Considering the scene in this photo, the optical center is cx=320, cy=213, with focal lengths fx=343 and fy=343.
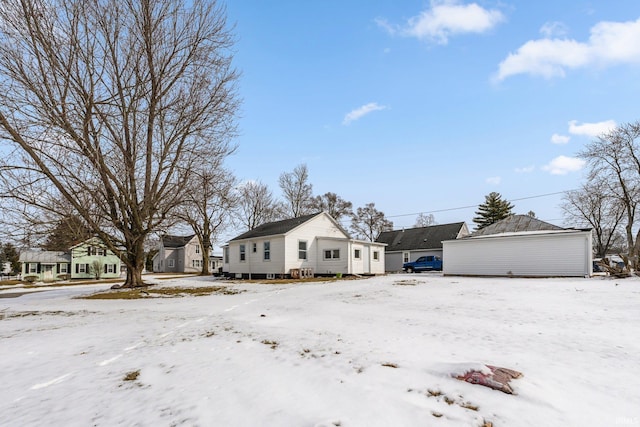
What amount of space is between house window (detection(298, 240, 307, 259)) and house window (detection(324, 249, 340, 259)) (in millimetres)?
1630

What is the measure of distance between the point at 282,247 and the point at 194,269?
32325 millimetres

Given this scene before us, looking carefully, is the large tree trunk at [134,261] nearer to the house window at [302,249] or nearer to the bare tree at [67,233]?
the bare tree at [67,233]

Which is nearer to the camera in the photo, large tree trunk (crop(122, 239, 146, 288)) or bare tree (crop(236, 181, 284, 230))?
large tree trunk (crop(122, 239, 146, 288))

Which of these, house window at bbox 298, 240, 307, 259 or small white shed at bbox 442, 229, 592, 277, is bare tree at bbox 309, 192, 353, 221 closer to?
house window at bbox 298, 240, 307, 259

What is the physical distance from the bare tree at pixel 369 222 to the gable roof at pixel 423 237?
9536 millimetres

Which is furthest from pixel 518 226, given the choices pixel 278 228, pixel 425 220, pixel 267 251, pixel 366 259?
pixel 425 220

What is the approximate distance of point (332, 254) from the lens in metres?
25.8

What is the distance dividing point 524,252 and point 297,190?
27567 mm

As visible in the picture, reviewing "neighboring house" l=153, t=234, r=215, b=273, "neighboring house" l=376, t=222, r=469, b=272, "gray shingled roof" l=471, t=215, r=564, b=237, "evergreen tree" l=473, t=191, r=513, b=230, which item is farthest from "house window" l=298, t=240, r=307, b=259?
"evergreen tree" l=473, t=191, r=513, b=230

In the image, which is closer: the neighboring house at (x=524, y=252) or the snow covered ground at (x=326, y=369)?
the snow covered ground at (x=326, y=369)

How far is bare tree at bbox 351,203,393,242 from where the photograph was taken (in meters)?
51.6

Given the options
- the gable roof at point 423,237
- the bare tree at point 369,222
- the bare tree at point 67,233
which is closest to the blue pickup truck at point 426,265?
the gable roof at point 423,237

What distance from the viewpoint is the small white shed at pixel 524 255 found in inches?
768

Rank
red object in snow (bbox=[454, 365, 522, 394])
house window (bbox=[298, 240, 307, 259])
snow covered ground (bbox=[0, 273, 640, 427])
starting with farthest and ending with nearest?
1. house window (bbox=[298, 240, 307, 259])
2. red object in snow (bbox=[454, 365, 522, 394])
3. snow covered ground (bbox=[0, 273, 640, 427])
